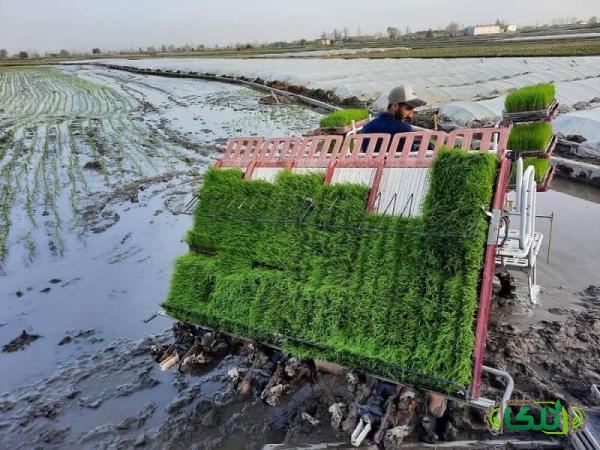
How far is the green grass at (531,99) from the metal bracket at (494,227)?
4175mm

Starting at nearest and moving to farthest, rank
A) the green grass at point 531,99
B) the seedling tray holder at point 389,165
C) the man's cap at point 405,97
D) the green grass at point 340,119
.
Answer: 1. the seedling tray holder at point 389,165
2. the man's cap at point 405,97
3. the green grass at point 531,99
4. the green grass at point 340,119

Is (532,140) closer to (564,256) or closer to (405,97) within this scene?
(564,256)

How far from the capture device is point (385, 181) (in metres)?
4.22

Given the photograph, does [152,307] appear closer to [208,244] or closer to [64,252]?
[208,244]

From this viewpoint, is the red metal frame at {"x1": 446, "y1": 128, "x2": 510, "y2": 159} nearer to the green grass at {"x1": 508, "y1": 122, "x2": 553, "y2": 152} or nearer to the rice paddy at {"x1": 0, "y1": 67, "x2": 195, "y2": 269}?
the green grass at {"x1": 508, "y1": 122, "x2": 553, "y2": 152}

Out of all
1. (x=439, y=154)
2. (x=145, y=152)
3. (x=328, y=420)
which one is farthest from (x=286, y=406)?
(x=145, y=152)

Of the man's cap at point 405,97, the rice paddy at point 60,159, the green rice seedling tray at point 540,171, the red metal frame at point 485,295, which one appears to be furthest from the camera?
the rice paddy at point 60,159

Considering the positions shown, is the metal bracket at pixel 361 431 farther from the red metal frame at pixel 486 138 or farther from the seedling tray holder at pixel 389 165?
the red metal frame at pixel 486 138

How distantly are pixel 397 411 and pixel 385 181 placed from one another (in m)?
2.00

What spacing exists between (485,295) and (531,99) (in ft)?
15.2

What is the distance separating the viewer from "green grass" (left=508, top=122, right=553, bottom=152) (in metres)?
6.66

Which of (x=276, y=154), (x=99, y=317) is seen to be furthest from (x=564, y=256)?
(x=99, y=317)

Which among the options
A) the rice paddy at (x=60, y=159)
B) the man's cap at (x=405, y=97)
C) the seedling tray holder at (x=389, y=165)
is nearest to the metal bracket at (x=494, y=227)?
the seedling tray holder at (x=389, y=165)

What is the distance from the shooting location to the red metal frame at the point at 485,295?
3.33 m
